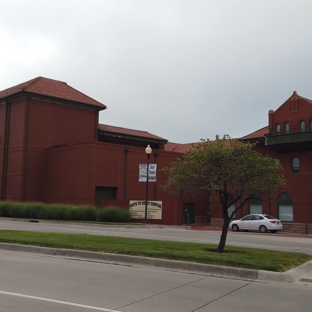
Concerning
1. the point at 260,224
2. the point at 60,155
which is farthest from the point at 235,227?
the point at 60,155

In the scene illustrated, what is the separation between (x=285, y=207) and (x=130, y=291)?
29495 mm

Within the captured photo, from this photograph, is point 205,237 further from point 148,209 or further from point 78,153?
point 78,153

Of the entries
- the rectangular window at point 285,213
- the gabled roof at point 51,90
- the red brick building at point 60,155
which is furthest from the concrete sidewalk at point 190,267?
the gabled roof at point 51,90

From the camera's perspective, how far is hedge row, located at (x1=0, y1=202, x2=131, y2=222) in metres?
32.3

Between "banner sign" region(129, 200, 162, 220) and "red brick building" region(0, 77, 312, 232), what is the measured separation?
8.87ft

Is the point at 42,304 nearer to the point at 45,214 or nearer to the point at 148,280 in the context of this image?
the point at 148,280

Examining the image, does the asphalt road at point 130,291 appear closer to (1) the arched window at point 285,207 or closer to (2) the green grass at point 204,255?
(2) the green grass at point 204,255

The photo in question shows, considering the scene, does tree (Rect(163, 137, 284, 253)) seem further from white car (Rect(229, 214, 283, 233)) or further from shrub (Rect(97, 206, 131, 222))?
shrub (Rect(97, 206, 131, 222))

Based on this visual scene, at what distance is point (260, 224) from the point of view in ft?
103

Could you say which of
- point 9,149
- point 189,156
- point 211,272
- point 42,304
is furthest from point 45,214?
point 42,304

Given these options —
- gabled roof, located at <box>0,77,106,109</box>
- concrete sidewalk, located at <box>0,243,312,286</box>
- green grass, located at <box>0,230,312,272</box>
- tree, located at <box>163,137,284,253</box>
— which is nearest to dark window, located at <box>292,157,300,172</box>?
gabled roof, located at <box>0,77,106,109</box>

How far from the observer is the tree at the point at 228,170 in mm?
12328

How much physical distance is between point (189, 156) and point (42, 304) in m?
6.98

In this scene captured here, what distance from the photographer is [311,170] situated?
3991cm
